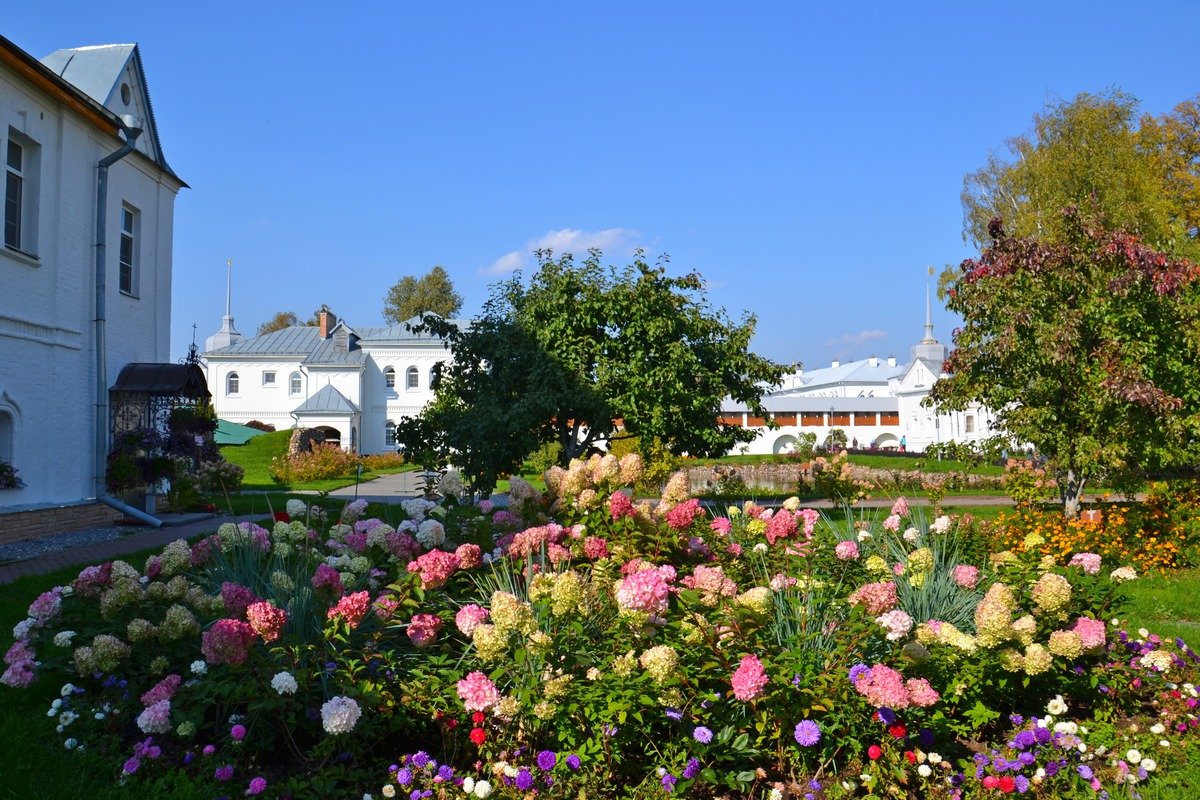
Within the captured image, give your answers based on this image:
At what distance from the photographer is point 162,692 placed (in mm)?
3701

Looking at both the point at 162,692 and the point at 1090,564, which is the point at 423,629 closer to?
the point at 162,692

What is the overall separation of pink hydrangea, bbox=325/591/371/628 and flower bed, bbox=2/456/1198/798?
0.01 meters

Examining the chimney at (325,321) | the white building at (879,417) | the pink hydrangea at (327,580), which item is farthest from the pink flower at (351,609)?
the white building at (879,417)

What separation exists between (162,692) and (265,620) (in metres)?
0.56

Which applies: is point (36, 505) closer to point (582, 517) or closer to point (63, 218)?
point (63, 218)

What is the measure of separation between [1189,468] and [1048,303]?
13.1ft

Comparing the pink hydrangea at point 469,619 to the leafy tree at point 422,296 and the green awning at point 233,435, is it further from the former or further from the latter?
the leafy tree at point 422,296

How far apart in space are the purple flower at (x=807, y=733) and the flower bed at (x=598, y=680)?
10 mm

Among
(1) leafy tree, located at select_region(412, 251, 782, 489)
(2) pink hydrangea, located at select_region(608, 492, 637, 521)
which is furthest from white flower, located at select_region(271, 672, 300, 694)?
(1) leafy tree, located at select_region(412, 251, 782, 489)

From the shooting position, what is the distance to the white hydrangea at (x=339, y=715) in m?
3.26

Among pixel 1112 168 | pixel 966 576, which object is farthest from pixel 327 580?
pixel 1112 168

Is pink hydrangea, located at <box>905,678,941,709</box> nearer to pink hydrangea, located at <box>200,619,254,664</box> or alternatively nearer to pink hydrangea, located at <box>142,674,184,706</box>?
pink hydrangea, located at <box>200,619,254,664</box>

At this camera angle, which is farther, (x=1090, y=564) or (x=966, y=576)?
(x=1090, y=564)

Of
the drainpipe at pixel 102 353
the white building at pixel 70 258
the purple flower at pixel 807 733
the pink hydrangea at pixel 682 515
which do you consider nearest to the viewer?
the purple flower at pixel 807 733
